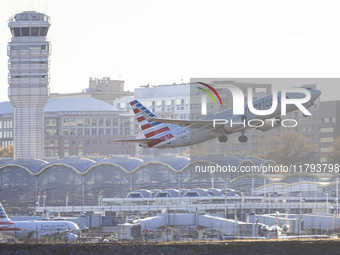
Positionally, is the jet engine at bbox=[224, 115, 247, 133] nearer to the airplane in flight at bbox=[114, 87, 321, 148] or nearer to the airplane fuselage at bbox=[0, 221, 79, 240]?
the airplane in flight at bbox=[114, 87, 321, 148]

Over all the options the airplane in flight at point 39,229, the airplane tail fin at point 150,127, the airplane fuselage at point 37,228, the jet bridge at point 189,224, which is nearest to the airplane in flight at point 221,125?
the airplane tail fin at point 150,127

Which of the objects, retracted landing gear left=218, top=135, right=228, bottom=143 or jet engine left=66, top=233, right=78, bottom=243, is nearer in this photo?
retracted landing gear left=218, top=135, right=228, bottom=143

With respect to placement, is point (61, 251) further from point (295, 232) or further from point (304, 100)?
point (295, 232)

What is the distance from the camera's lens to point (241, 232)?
150000 millimetres

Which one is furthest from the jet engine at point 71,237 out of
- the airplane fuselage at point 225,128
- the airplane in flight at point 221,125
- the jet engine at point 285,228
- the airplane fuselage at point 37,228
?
the jet engine at point 285,228

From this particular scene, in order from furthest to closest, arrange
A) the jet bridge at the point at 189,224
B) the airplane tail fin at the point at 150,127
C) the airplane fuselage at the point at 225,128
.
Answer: the airplane tail fin at the point at 150,127 < the jet bridge at the point at 189,224 < the airplane fuselage at the point at 225,128

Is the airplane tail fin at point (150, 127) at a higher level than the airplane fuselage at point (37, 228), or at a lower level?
higher

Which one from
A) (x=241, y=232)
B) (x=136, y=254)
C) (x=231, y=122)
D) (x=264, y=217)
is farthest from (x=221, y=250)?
(x=264, y=217)

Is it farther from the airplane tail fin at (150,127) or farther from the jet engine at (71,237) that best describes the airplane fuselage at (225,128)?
the jet engine at (71,237)

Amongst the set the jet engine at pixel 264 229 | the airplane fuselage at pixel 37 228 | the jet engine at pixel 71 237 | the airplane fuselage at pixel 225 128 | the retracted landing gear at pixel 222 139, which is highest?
the airplane fuselage at pixel 225 128

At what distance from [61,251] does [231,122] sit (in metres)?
34.9

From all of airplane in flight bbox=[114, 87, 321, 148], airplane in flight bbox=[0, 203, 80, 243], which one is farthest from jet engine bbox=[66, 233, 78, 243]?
airplane in flight bbox=[114, 87, 321, 148]

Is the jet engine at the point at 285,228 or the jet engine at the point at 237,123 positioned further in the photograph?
the jet engine at the point at 285,228

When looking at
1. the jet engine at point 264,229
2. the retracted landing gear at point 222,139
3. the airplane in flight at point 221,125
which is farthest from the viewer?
the jet engine at point 264,229
